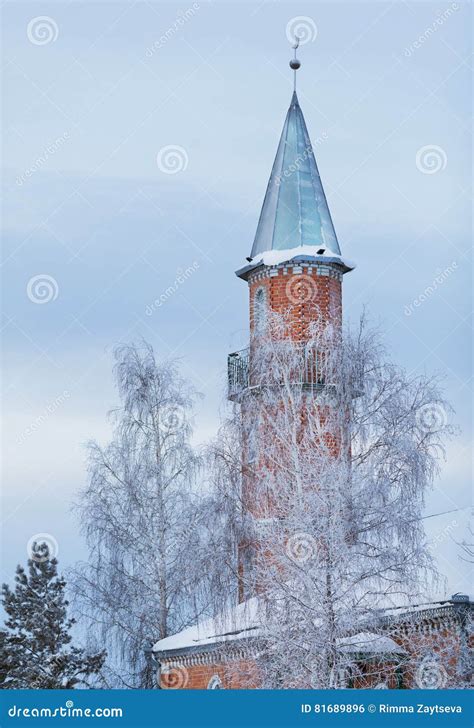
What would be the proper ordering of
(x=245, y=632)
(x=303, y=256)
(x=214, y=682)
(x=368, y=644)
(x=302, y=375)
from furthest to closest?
(x=303, y=256) < (x=214, y=682) < (x=302, y=375) < (x=245, y=632) < (x=368, y=644)

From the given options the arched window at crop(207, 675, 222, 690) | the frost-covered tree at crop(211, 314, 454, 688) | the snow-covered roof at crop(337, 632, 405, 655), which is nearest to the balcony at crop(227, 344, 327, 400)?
the frost-covered tree at crop(211, 314, 454, 688)

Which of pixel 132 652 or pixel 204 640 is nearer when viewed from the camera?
pixel 204 640

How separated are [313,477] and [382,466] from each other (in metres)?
1.25

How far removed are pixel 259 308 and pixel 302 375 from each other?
5119mm

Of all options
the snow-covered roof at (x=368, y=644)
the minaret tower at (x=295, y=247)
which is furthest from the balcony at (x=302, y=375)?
the snow-covered roof at (x=368, y=644)

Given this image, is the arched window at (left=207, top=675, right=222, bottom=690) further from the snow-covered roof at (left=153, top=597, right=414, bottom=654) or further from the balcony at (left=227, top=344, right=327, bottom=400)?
the balcony at (left=227, top=344, right=327, bottom=400)

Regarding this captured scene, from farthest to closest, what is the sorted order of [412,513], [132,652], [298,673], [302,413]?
[132,652], [302,413], [412,513], [298,673]

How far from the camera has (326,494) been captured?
2091cm

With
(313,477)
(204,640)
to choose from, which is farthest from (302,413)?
(204,640)

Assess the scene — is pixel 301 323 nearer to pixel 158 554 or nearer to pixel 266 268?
pixel 266 268

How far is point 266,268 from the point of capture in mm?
29438

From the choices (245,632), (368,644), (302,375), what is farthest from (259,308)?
(368,644)

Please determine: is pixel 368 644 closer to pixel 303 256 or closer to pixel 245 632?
pixel 245 632

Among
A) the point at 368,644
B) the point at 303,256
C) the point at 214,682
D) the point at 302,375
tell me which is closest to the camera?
the point at 368,644
